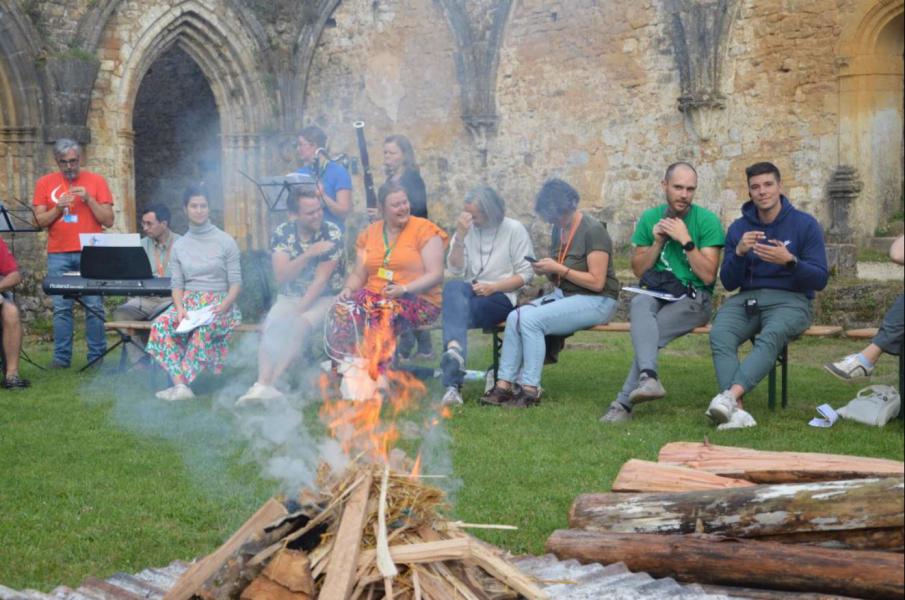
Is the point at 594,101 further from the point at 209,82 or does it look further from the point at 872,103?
the point at 209,82

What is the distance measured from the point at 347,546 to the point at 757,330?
402 centimetres

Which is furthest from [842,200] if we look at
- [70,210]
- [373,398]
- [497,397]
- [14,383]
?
[373,398]

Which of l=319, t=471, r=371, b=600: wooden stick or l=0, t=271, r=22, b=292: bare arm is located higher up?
l=0, t=271, r=22, b=292: bare arm

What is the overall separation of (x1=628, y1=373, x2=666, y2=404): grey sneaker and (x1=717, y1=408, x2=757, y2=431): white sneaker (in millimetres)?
478

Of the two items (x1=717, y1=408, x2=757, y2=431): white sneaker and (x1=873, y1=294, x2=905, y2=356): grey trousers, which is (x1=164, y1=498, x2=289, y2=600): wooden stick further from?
(x1=717, y1=408, x2=757, y2=431): white sneaker

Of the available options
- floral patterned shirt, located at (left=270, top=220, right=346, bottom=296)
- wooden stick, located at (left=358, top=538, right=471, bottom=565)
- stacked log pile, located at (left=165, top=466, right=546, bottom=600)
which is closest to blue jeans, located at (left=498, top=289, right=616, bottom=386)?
floral patterned shirt, located at (left=270, top=220, right=346, bottom=296)

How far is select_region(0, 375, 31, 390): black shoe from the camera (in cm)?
893

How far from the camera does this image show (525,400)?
7.59 m

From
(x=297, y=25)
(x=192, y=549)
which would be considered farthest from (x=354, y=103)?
(x=192, y=549)

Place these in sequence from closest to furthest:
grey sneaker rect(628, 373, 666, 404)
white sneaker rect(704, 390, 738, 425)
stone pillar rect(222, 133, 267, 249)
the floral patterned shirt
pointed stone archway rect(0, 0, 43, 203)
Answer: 1. white sneaker rect(704, 390, 738, 425)
2. grey sneaker rect(628, 373, 666, 404)
3. the floral patterned shirt
4. pointed stone archway rect(0, 0, 43, 203)
5. stone pillar rect(222, 133, 267, 249)

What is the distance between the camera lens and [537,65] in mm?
15984

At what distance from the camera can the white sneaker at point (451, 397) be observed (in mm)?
7590

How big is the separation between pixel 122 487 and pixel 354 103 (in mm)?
12342

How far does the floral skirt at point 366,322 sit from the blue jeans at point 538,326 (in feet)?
2.43
